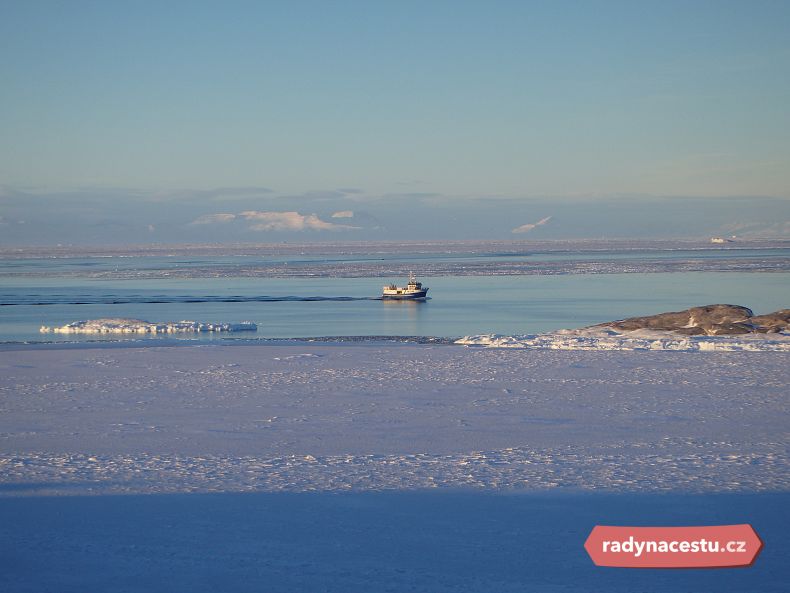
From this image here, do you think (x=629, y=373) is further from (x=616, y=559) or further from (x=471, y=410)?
(x=616, y=559)

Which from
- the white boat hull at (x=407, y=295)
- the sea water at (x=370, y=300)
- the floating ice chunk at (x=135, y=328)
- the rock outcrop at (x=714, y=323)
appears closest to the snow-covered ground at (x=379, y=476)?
the rock outcrop at (x=714, y=323)

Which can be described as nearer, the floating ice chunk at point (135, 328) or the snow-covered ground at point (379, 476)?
the snow-covered ground at point (379, 476)

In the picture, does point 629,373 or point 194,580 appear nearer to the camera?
point 194,580

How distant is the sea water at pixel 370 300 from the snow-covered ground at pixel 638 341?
4850 mm

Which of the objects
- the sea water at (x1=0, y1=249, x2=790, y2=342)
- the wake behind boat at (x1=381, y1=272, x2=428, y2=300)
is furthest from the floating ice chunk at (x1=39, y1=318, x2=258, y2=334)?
the wake behind boat at (x1=381, y1=272, x2=428, y2=300)

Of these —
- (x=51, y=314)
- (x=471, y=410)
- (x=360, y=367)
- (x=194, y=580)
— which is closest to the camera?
(x=194, y=580)

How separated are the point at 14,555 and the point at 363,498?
241cm

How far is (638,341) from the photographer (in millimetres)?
17484

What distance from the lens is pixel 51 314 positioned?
30.9 meters

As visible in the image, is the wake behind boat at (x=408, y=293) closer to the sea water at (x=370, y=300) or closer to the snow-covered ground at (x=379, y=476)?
the sea water at (x=370, y=300)

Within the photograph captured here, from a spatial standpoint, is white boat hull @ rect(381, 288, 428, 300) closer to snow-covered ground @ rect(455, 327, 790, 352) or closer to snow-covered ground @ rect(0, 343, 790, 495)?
snow-covered ground @ rect(455, 327, 790, 352)

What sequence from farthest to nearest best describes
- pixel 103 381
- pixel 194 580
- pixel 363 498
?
pixel 103 381, pixel 363 498, pixel 194 580

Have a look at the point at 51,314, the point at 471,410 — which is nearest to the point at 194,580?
the point at 471,410

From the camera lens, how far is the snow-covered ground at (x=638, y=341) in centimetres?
1638
